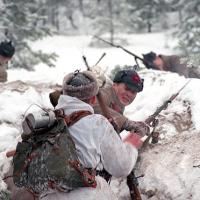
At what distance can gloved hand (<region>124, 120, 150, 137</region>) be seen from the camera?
5.10 m

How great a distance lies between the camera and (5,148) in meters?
6.38

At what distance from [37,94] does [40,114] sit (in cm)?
438

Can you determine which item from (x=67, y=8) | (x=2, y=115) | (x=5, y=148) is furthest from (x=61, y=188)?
→ (x=67, y=8)

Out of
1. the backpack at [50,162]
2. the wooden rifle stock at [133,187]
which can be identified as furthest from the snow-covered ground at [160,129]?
the backpack at [50,162]

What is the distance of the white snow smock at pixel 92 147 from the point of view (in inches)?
152

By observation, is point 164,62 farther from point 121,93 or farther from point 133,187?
point 133,187

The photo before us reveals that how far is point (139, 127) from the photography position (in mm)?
5234

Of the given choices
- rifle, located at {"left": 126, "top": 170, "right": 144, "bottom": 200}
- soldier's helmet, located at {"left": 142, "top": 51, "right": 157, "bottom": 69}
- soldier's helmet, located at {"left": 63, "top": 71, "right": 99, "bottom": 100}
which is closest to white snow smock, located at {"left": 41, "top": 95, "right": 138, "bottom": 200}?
soldier's helmet, located at {"left": 63, "top": 71, "right": 99, "bottom": 100}

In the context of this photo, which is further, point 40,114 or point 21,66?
point 21,66

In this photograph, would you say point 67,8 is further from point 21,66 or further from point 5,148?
point 5,148

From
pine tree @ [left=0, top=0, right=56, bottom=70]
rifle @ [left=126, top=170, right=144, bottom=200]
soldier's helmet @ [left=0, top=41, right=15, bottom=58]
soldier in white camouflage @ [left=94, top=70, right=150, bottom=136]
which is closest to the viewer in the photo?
rifle @ [left=126, top=170, right=144, bottom=200]

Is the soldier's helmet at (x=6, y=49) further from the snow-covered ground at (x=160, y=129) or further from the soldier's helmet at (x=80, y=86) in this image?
the soldier's helmet at (x=80, y=86)

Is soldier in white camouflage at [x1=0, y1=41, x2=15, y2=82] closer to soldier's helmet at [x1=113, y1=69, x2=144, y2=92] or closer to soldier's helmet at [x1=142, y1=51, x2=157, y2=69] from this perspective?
soldier's helmet at [x1=142, y1=51, x2=157, y2=69]

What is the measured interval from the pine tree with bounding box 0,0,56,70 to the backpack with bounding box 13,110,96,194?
11794mm
